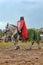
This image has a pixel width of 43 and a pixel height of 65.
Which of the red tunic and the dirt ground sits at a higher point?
the red tunic

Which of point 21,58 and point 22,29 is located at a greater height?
point 22,29

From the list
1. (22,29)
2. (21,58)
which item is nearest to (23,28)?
(22,29)

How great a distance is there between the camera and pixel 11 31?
17.7m

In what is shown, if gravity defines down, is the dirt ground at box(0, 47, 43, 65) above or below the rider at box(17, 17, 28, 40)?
below

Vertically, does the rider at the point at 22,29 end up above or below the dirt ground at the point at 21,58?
above

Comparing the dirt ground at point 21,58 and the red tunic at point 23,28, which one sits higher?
the red tunic at point 23,28

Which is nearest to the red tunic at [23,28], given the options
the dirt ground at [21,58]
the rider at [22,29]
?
the rider at [22,29]

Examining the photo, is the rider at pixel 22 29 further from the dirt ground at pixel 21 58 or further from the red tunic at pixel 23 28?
the dirt ground at pixel 21 58

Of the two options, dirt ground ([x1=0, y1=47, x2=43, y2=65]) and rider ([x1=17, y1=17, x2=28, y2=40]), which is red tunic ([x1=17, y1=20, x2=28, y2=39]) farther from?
dirt ground ([x1=0, y1=47, x2=43, y2=65])

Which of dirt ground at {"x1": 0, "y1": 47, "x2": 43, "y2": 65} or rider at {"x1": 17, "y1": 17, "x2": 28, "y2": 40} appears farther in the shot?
rider at {"x1": 17, "y1": 17, "x2": 28, "y2": 40}

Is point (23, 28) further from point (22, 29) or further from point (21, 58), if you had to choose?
point (21, 58)

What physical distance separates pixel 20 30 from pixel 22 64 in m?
8.21

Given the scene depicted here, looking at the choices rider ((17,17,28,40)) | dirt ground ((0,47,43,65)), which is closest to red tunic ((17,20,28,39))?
rider ((17,17,28,40))

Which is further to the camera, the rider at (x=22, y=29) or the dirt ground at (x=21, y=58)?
the rider at (x=22, y=29)
